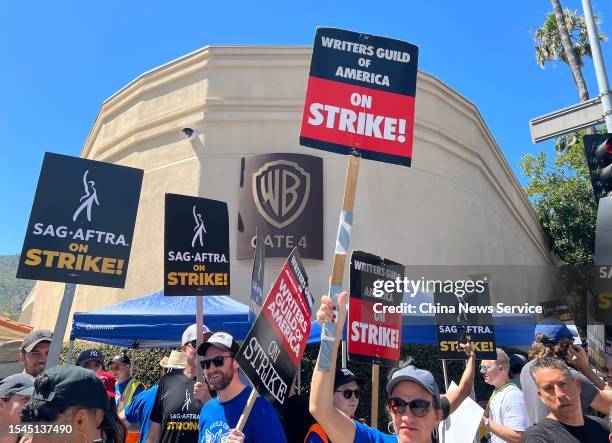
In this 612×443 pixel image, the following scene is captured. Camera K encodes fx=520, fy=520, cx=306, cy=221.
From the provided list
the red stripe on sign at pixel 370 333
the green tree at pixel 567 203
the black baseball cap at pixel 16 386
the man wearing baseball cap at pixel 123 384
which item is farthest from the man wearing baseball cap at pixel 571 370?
the green tree at pixel 567 203

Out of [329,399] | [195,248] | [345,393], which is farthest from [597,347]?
[195,248]

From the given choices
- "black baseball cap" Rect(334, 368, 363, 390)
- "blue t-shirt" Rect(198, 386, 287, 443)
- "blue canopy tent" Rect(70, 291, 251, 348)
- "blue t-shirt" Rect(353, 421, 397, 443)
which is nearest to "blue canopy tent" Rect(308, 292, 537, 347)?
"blue canopy tent" Rect(70, 291, 251, 348)

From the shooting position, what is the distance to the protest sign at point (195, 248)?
16.2 feet

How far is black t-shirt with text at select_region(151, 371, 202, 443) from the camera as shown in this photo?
423cm

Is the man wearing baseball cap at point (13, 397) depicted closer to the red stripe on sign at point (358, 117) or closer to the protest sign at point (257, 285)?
the protest sign at point (257, 285)

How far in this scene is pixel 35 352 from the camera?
450 cm

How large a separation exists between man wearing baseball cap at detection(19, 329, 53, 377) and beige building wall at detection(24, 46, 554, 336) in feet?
22.0

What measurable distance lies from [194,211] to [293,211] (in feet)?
20.2

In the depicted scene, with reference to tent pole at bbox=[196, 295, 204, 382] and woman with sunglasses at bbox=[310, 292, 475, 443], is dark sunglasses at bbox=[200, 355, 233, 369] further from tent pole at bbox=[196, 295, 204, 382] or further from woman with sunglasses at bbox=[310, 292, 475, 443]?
woman with sunglasses at bbox=[310, 292, 475, 443]

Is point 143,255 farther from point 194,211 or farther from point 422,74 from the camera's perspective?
point 422,74

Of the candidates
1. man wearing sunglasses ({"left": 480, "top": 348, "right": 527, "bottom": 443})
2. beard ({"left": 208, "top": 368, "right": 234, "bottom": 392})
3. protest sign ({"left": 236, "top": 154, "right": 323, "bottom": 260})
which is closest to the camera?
beard ({"left": 208, "top": 368, "right": 234, "bottom": 392})

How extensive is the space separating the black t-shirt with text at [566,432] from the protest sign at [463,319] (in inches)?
100

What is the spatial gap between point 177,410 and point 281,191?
743 centimetres

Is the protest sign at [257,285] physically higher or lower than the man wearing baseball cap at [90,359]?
higher
